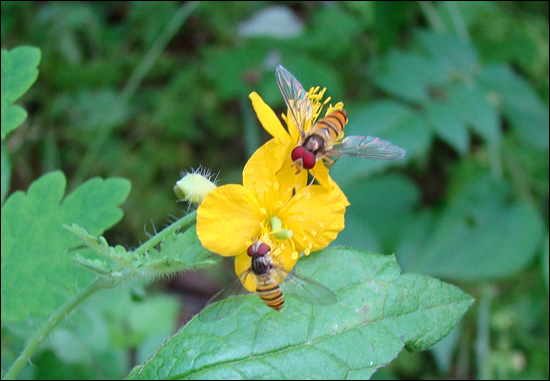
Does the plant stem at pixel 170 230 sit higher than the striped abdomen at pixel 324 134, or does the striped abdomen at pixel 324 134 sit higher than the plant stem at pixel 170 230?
the striped abdomen at pixel 324 134

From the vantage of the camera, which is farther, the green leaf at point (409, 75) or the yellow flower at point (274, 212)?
the green leaf at point (409, 75)

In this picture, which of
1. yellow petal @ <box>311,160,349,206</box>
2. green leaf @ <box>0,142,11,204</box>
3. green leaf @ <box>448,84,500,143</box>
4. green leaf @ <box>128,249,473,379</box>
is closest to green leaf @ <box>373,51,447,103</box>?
green leaf @ <box>448,84,500,143</box>

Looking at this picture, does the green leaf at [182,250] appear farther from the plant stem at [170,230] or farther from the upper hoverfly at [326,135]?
the upper hoverfly at [326,135]

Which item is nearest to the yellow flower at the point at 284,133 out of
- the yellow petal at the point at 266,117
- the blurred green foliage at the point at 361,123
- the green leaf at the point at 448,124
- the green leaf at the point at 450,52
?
the yellow petal at the point at 266,117

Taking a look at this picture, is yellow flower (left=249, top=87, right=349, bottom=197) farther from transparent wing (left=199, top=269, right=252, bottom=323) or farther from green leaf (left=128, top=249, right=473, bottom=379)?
transparent wing (left=199, top=269, right=252, bottom=323)

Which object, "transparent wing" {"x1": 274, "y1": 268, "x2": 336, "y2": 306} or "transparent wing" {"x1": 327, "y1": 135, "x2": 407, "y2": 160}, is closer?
"transparent wing" {"x1": 274, "y1": 268, "x2": 336, "y2": 306}

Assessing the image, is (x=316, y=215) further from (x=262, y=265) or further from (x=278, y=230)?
(x=262, y=265)

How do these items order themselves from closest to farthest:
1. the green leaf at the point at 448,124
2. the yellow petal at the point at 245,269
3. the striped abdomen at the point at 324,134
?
the yellow petal at the point at 245,269 → the striped abdomen at the point at 324,134 → the green leaf at the point at 448,124
